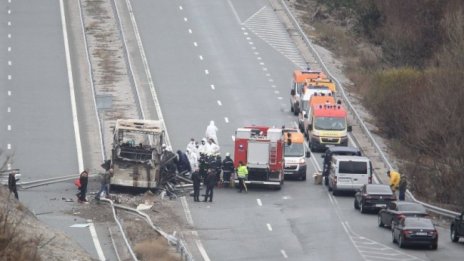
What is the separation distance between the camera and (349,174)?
188 ft

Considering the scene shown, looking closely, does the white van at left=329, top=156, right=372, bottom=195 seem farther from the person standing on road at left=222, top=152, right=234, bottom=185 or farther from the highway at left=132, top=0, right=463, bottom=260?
the person standing on road at left=222, top=152, right=234, bottom=185

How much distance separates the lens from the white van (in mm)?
57125

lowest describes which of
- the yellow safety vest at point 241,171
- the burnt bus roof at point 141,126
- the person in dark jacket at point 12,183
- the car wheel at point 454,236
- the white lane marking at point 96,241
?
the car wheel at point 454,236

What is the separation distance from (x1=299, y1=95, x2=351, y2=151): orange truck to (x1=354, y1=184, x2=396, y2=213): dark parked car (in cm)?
1191

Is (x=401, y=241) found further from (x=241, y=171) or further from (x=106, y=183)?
(x=106, y=183)

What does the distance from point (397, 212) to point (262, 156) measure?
9.68 m

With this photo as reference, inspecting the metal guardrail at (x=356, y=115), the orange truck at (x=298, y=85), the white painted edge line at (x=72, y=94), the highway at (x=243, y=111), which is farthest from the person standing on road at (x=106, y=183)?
the orange truck at (x=298, y=85)

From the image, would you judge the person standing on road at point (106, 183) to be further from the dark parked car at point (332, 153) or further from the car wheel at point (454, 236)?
the car wheel at point (454, 236)

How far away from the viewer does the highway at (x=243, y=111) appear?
47719 millimetres

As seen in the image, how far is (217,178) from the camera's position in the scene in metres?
58.2

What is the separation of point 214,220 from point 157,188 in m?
4.39

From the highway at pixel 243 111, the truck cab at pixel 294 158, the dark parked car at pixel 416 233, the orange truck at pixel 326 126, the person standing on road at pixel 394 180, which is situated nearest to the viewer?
the dark parked car at pixel 416 233

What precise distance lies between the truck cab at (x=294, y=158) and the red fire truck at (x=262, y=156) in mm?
1571

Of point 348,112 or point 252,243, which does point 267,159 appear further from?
point 348,112
